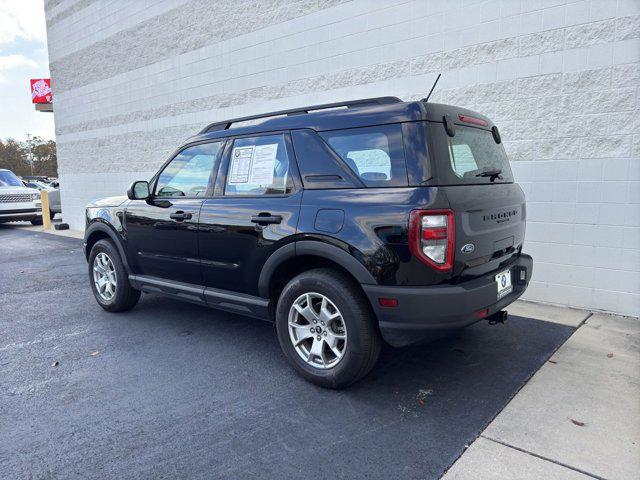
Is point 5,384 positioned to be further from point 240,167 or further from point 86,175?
point 86,175

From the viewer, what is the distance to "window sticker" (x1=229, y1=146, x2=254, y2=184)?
3.75 m

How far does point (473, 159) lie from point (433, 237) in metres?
0.87

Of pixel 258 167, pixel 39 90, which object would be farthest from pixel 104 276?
pixel 39 90

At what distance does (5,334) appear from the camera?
4598mm

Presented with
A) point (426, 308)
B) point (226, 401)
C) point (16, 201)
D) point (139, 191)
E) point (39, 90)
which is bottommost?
point (226, 401)

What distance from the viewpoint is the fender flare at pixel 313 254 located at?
2.95 m

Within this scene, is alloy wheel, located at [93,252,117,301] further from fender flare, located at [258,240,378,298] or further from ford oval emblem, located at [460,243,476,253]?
ford oval emblem, located at [460,243,476,253]

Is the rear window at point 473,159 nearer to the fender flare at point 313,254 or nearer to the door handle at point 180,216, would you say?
the fender flare at point 313,254

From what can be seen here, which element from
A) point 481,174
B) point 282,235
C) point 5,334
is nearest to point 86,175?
point 5,334

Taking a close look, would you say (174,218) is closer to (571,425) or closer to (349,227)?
(349,227)

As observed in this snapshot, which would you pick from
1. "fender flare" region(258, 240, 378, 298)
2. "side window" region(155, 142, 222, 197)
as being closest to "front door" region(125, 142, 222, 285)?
"side window" region(155, 142, 222, 197)

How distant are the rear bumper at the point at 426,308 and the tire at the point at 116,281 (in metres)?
3.08

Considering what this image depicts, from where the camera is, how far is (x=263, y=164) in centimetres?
365

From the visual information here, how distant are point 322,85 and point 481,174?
446 centimetres
